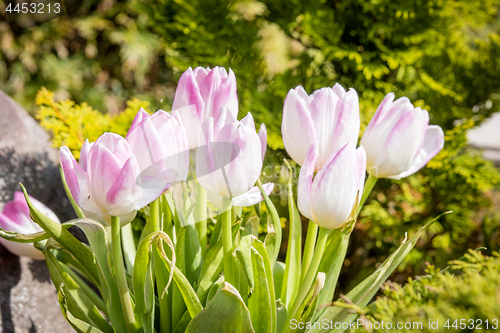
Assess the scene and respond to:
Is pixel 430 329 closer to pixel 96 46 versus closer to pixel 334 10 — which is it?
pixel 334 10

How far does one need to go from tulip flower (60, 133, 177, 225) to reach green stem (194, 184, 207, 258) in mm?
85

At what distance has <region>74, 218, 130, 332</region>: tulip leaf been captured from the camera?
1.18 ft

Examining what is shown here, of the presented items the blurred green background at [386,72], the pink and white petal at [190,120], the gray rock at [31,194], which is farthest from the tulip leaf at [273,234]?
the gray rock at [31,194]

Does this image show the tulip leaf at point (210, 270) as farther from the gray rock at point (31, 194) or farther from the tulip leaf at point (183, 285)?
the gray rock at point (31, 194)

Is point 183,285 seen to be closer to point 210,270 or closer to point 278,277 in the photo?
point 210,270

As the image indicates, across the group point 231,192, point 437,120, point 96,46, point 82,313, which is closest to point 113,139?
point 231,192

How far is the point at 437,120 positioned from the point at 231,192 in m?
0.82

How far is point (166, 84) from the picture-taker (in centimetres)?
298

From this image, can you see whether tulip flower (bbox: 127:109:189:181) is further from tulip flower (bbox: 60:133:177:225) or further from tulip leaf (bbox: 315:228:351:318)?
tulip leaf (bbox: 315:228:351:318)

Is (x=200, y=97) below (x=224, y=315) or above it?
above

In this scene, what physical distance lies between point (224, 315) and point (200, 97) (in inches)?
7.6

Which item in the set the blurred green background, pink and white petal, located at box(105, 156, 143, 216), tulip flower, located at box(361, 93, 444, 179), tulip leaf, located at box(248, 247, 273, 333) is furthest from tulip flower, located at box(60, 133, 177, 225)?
the blurred green background

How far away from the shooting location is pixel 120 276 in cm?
36

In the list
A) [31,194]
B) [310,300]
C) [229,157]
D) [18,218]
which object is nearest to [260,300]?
[310,300]
